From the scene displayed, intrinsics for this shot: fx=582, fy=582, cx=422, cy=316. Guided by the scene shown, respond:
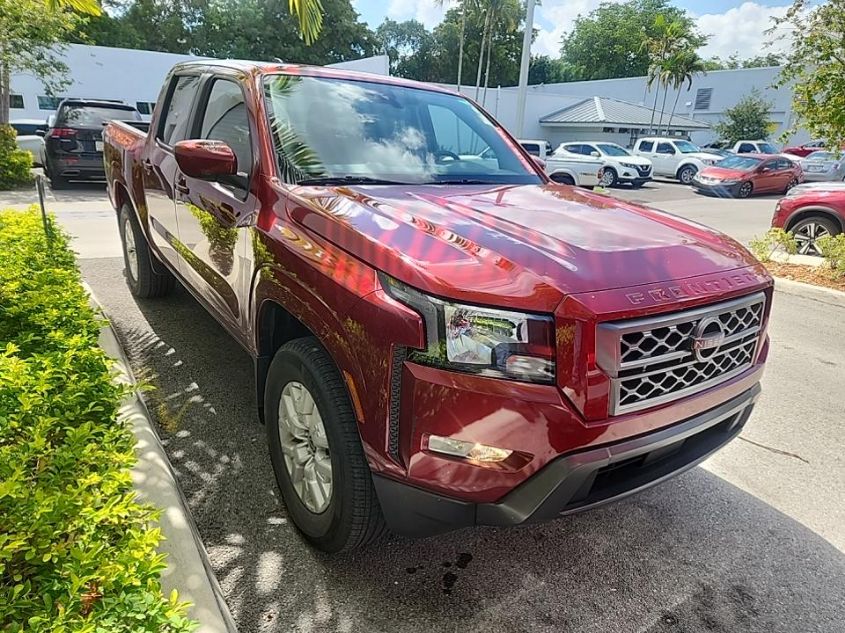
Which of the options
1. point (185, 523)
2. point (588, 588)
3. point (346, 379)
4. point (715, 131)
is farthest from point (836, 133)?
point (715, 131)

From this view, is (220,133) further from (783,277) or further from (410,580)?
(783,277)

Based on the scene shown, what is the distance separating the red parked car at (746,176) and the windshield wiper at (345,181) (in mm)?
19953

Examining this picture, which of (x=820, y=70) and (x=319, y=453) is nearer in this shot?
(x=319, y=453)

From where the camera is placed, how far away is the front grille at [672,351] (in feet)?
5.89

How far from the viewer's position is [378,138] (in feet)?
10.0

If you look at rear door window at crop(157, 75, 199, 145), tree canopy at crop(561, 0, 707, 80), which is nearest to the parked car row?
rear door window at crop(157, 75, 199, 145)

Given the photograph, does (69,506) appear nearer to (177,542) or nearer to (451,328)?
(177,542)

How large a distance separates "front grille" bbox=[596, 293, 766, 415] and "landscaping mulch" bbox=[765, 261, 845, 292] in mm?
6075

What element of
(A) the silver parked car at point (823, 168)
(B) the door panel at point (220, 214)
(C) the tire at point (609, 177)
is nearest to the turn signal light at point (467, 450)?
(B) the door panel at point (220, 214)

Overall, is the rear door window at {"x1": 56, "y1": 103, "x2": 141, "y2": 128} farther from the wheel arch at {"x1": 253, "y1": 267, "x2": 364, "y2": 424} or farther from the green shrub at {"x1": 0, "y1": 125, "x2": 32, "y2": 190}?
the wheel arch at {"x1": 253, "y1": 267, "x2": 364, "y2": 424}

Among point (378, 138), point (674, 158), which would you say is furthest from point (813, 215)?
point (674, 158)

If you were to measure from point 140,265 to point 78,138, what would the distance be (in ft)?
27.4

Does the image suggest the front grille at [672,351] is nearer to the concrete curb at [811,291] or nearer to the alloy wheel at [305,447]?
the alloy wheel at [305,447]

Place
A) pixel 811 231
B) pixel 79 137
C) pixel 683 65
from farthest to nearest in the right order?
pixel 683 65, pixel 79 137, pixel 811 231
